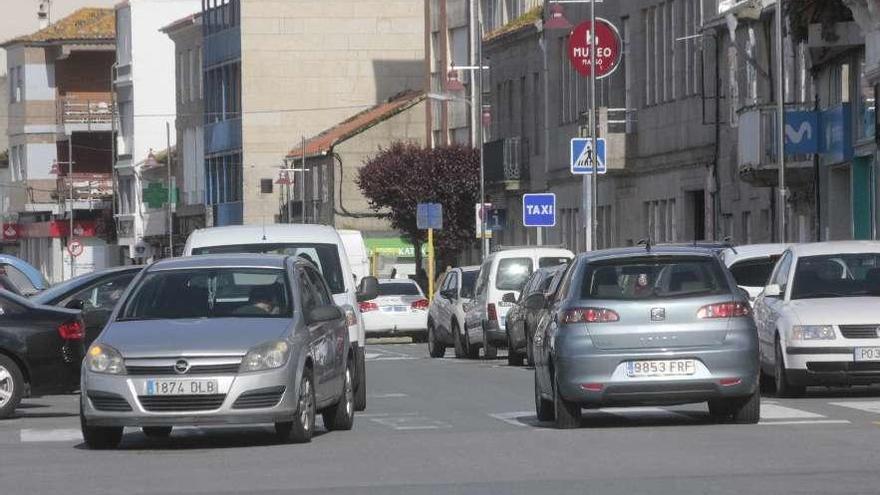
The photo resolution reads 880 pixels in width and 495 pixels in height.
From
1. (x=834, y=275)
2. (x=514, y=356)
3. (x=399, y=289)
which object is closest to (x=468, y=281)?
(x=514, y=356)

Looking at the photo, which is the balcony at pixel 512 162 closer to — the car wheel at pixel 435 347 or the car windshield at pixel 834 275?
the car wheel at pixel 435 347

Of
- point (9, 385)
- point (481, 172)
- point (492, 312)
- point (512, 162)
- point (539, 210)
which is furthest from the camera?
point (512, 162)

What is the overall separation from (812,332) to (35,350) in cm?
769

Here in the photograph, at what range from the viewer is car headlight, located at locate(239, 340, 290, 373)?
17672mm

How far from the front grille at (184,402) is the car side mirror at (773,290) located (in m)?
8.17

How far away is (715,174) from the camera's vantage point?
51906 millimetres

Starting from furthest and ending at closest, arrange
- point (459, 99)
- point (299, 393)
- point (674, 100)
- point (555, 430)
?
point (459, 99)
point (674, 100)
point (555, 430)
point (299, 393)

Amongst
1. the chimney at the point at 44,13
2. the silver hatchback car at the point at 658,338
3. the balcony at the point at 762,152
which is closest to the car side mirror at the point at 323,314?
the silver hatchback car at the point at 658,338

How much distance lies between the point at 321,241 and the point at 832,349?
5124 mm

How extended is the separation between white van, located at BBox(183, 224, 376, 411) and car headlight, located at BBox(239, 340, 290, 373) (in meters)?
4.97

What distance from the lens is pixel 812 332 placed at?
23234 millimetres

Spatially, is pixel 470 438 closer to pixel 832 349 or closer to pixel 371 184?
pixel 832 349

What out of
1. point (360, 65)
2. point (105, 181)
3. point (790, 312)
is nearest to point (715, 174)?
point (790, 312)

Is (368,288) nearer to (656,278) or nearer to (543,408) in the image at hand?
(543,408)
